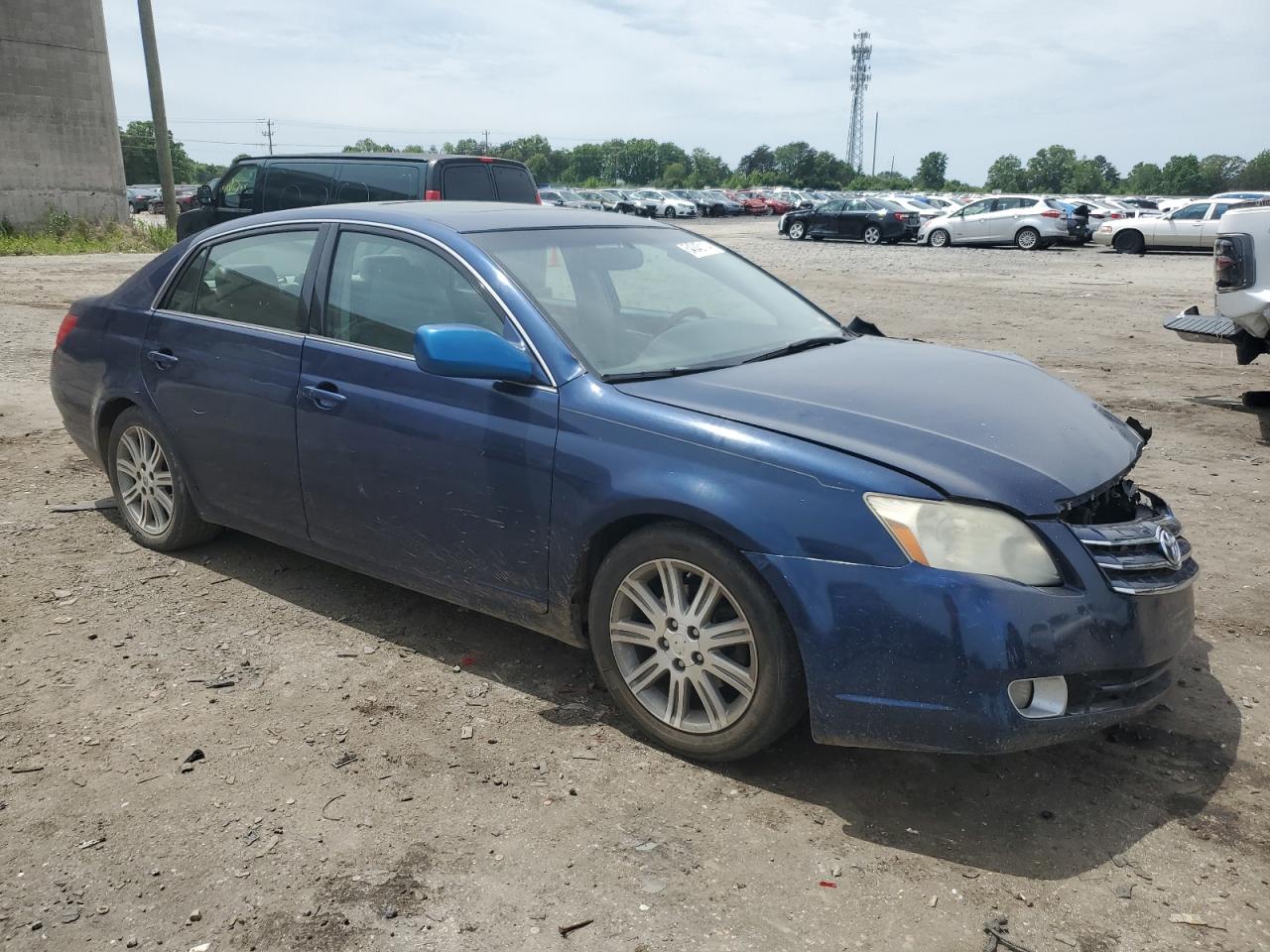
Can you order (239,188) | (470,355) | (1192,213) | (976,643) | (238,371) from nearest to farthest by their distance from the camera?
(976,643)
(470,355)
(238,371)
(239,188)
(1192,213)

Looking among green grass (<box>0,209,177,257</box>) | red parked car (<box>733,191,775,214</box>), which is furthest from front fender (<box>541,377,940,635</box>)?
red parked car (<box>733,191,775,214</box>)

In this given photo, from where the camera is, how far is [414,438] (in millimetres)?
3963

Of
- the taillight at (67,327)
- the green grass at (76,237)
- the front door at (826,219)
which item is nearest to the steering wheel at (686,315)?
the taillight at (67,327)

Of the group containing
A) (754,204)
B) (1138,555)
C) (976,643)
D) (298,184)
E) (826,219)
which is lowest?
(754,204)

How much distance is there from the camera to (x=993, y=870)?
2.92m

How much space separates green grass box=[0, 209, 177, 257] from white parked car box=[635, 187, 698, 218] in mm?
28097

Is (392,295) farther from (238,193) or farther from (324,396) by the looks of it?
(238,193)

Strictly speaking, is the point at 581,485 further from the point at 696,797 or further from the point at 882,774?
the point at 882,774

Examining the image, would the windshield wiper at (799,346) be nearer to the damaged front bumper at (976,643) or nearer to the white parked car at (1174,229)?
the damaged front bumper at (976,643)

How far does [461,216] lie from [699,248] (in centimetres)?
106

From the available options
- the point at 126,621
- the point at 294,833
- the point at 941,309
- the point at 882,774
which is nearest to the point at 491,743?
the point at 294,833

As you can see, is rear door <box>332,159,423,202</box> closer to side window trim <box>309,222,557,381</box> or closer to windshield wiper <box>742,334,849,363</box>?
side window trim <box>309,222,557,381</box>

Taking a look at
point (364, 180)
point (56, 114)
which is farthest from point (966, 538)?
point (56, 114)

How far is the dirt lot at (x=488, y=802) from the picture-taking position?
272cm
